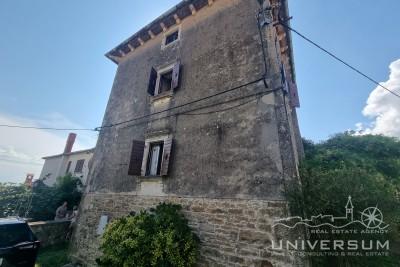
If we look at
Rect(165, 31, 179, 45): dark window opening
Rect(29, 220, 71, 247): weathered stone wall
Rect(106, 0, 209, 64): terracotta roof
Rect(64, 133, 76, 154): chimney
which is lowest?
Rect(29, 220, 71, 247): weathered stone wall

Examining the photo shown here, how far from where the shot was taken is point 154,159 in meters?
7.50

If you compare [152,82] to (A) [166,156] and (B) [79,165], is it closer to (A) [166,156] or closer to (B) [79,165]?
(A) [166,156]

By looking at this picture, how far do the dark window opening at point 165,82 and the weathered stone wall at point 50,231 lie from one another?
8169 mm

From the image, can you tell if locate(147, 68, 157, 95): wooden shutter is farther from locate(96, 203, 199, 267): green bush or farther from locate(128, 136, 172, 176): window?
locate(96, 203, 199, 267): green bush

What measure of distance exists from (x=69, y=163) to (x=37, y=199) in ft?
33.3

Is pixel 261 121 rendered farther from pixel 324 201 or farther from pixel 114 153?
pixel 114 153

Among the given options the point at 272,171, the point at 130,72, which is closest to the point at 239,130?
the point at 272,171

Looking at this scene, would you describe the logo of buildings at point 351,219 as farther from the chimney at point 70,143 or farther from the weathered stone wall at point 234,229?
the chimney at point 70,143

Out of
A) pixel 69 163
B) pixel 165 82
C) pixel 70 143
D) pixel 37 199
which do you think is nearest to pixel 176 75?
pixel 165 82

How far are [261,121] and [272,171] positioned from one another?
1.30 m

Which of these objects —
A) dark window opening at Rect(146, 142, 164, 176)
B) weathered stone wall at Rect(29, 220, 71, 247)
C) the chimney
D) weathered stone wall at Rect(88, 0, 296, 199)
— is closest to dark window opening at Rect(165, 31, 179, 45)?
weathered stone wall at Rect(88, 0, 296, 199)

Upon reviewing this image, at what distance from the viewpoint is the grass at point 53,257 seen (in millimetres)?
7505

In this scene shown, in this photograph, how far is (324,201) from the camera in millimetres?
3848

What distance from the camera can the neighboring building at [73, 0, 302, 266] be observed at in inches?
187
